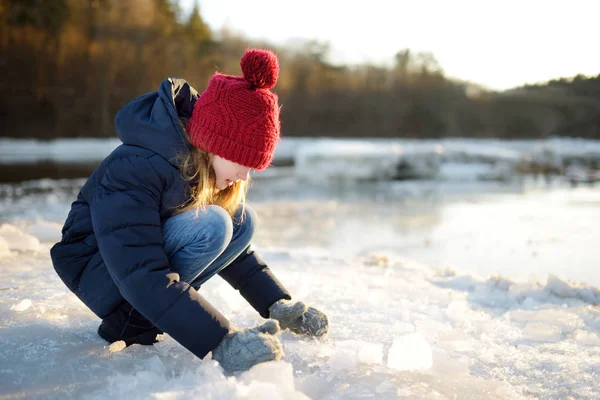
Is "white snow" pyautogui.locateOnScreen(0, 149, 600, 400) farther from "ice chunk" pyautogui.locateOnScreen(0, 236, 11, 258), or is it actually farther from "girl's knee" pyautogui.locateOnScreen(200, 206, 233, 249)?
"girl's knee" pyautogui.locateOnScreen(200, 206, 233, 249)

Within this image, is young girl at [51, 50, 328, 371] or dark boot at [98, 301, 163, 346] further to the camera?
dark boot at [98, 301, 163, 346]

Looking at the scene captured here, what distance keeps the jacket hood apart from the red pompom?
0.22 metres

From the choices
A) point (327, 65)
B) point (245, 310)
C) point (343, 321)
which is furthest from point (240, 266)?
point (327, 65)

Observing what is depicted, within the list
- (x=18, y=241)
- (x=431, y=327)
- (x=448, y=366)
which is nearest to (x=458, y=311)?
(x=431, y=327)

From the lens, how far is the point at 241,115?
1.28 metres

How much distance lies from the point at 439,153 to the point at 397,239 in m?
7.83

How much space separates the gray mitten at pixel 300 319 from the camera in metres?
1.43

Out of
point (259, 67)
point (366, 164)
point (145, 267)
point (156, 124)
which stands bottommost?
point (366, 164)

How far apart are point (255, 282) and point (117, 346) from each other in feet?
1.44

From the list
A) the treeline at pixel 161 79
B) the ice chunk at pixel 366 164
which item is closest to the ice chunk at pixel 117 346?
the ice chunk at pixel 366 164

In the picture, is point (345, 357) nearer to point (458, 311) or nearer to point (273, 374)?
point (273, 374)

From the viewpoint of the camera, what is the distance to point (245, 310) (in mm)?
1689

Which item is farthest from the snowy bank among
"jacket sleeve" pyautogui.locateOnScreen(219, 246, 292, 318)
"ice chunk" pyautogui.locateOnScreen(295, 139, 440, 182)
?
"ice chunk" pyautogui.locateOnScreen(295, 139, 440, 182)

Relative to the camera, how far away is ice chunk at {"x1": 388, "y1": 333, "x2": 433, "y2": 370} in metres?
1.27
